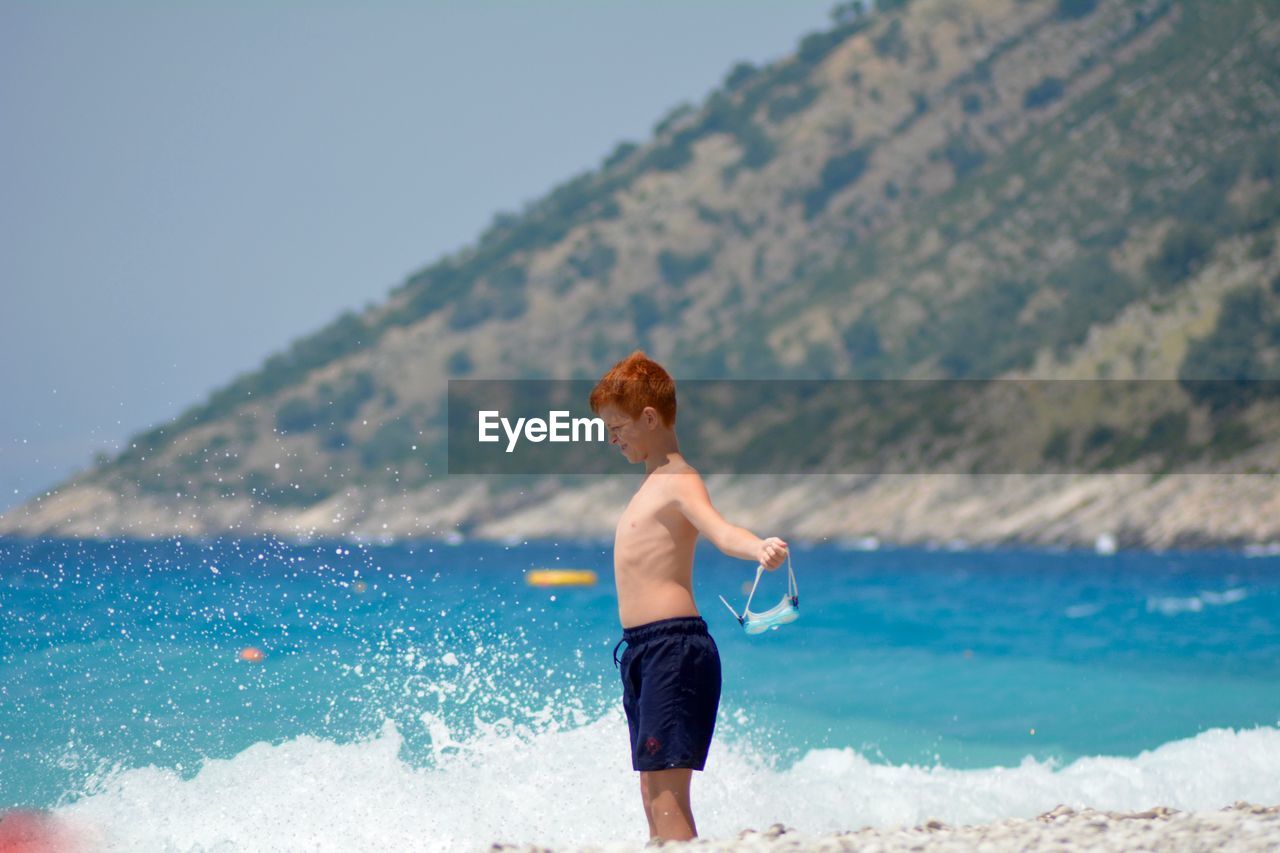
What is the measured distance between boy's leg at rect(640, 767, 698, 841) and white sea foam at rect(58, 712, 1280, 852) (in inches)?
140

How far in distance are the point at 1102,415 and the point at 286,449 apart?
105m

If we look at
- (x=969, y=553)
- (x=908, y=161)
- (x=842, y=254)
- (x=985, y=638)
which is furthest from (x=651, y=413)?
(x=908, y=161)

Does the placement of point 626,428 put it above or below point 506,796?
above

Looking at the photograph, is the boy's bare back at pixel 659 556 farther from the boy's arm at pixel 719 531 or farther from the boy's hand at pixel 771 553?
the boy's hand at pixel 771 553

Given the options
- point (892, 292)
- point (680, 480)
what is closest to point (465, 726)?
point (680, 480)

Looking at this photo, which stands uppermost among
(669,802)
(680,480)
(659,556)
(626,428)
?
(626,428)

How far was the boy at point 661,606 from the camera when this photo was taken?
22.0ft

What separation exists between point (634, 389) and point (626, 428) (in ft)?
0.62

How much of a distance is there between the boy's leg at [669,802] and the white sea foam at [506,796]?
3565 mm

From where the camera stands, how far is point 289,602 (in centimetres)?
1786

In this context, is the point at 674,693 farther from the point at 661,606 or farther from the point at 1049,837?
the point at 1049,837

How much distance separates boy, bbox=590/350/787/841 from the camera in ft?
22.0

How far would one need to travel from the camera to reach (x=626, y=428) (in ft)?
22.8

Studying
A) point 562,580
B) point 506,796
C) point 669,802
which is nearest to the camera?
point 669,802
